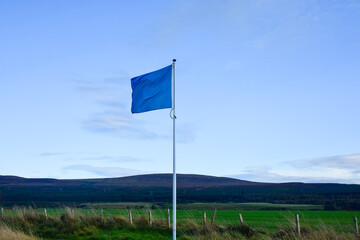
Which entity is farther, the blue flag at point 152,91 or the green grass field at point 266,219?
the green grass field at point 266,219

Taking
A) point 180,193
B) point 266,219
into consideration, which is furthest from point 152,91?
point 180,193

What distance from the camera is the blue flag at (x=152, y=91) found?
15719 mm

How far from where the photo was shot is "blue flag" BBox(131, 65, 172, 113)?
15.7 meters

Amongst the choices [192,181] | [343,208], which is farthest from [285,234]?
[192,181]

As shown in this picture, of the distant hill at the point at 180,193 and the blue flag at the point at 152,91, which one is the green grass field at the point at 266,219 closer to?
the blue flag at the point at 152,91

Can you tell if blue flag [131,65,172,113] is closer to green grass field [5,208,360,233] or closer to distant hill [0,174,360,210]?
green grass field [5,208,360,233]

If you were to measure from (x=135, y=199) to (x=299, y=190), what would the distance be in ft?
135

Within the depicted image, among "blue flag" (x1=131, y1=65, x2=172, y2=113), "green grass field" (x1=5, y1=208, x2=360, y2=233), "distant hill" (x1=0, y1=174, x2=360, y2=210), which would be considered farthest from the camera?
"distant hill" (x1=0, y1=174, x2=360, y2=210)

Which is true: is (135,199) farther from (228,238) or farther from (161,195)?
(228,238)

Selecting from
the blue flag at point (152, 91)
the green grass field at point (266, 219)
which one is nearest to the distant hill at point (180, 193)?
the green grass field at point (266, 219)

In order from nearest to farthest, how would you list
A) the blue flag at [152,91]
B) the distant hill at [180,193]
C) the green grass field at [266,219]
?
the blue flag at [152,91] → the green grass field at [266,219] → the distant hill at [180,193]

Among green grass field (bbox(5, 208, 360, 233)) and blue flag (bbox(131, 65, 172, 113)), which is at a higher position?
blue flag (bbox(131, 65, 172, 113))

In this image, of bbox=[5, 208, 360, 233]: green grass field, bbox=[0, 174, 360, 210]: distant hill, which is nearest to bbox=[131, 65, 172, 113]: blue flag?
bbox=[5, 208, 360, 233]: green grass field

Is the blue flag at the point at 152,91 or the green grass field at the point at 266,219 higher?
the blue flag at the point at 152,91
